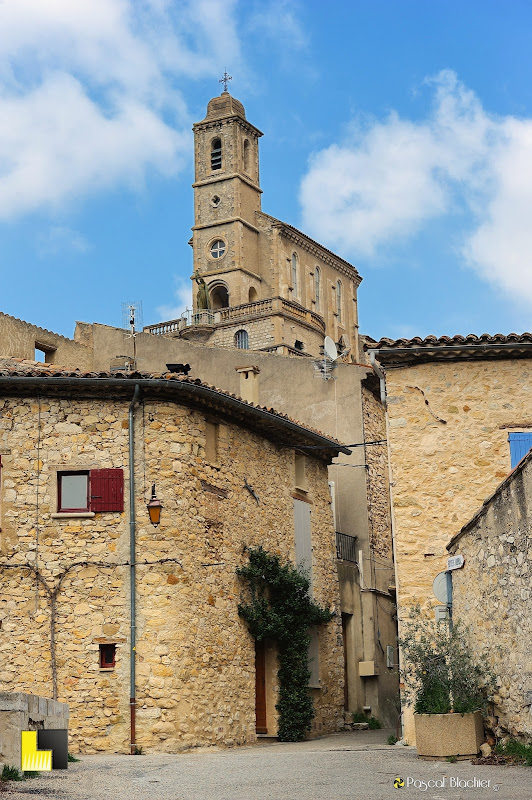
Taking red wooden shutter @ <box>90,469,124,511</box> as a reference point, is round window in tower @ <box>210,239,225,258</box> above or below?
above

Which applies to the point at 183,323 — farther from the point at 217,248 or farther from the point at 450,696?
the point at 450,696

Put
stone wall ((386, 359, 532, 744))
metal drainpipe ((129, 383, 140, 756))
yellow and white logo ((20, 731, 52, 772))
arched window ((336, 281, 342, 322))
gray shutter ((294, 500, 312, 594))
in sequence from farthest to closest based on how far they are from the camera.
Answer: arched window ((336, 281, 342, 322)) → gray shutter ((294, 500, 312, 594)) → metal drainpipe ((129, 383, 140, 756)) → stone wall ((386, 359, 532, 744)) → yellow and white logo ((20, 731, 52, 772))

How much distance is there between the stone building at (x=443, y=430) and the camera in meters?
16.2

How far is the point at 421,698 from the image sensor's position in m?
12.4

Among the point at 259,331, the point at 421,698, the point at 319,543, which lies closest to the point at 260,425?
the point at 319,543

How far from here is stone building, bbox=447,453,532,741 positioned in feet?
36.2

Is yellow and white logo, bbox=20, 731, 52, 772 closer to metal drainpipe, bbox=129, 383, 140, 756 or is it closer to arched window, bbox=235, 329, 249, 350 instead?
metal drainpipe, bbox=129, 383, 140, 756

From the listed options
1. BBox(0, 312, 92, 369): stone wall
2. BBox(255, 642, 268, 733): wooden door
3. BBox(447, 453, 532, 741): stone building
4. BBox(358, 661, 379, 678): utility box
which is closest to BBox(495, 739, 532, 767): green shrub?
BBox(447, 453, 532, 741): stone building

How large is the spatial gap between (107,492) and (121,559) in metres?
1.09

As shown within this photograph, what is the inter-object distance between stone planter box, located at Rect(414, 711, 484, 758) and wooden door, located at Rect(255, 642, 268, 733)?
856cm

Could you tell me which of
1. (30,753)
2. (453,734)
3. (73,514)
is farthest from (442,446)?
(30,753)

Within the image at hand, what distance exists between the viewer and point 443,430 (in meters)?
16.6

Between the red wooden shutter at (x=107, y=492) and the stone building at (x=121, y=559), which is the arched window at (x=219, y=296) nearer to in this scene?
the stone building at (x=121, y=559)

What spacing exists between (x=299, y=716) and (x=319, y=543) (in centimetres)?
407
